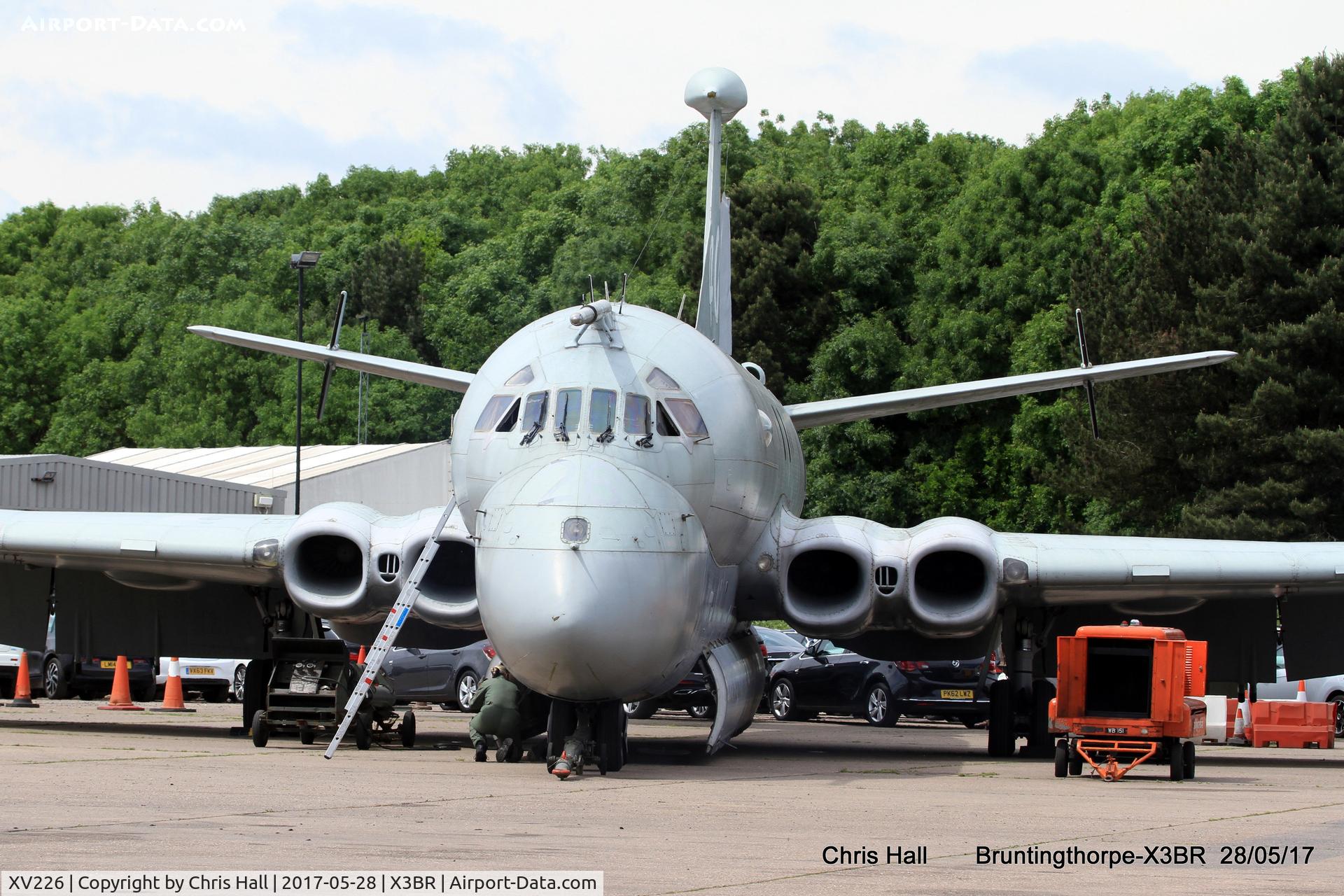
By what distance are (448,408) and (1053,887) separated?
199ft

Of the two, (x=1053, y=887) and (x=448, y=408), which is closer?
(x=1053, y=887)

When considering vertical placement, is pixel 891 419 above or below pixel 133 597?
above

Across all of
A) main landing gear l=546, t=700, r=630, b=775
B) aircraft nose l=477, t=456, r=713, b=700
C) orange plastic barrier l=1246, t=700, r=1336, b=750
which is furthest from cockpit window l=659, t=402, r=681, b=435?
orange plastic barrier l=1246, t=700, r=1336, b=750

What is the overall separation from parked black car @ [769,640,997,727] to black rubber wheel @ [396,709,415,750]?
835 cm

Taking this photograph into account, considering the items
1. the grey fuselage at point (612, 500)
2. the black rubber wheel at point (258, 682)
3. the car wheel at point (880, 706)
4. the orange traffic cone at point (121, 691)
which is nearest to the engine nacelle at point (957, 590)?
the grey fuselage at point (612, 500)

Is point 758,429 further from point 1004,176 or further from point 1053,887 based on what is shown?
point 1004,176

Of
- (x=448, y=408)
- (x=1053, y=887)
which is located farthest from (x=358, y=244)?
(x=1053, y=887)

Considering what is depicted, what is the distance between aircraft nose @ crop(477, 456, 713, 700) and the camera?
10.9 m

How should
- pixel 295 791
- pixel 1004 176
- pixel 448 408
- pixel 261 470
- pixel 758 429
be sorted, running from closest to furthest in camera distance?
pixel 295 791, pixel 758 429, pixel 261 470, pixel 1004 176, pixel 448 408

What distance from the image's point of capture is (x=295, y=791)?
9.89 m

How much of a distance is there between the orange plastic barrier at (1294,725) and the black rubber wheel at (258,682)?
11.6 meters

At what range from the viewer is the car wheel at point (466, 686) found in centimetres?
2417

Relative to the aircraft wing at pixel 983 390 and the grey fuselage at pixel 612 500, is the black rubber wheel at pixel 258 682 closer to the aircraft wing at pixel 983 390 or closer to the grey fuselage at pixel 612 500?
the grey fuselage at pixel 612 500

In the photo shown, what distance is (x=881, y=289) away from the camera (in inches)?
2084
